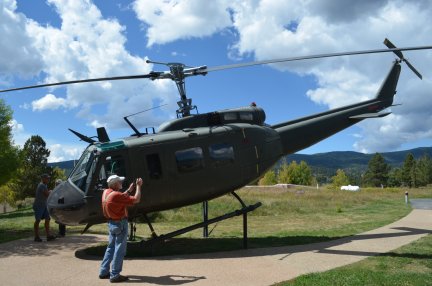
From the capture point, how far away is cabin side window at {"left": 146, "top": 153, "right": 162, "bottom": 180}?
1013 cm

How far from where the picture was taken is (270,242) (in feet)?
39.0

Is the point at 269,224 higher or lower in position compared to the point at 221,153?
lower

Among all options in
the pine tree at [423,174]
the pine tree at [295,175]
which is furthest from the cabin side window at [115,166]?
the pine tree at [423,174]

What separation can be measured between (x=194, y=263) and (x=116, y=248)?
213cm

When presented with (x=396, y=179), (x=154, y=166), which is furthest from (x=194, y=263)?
(x=396, y=179)

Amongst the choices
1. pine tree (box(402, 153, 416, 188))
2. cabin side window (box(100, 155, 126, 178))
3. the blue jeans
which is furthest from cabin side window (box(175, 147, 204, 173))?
pine tree (box(402, 153, 416, 188))

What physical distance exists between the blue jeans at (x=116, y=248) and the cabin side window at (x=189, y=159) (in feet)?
9.94

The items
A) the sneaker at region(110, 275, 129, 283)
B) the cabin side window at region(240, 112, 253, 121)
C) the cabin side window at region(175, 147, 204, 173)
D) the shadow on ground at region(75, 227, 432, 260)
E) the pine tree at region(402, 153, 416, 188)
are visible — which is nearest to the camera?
the sneaker at region(110, 275, 129, 283)

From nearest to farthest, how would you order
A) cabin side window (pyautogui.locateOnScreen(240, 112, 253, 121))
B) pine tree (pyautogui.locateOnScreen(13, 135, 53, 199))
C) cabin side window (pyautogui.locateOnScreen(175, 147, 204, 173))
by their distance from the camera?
cabin side window (pyautogui.locateOnScreen(175, 147, 204, 173)) < cabin side window (pyautogui.locateOnScreen(240, 112, 253, 121)) < pine tree (pyautogui.locateOnScreen(13, 135, 53, 199))

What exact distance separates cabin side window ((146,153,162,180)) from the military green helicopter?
0.03 m

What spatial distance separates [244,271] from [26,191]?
55287mm

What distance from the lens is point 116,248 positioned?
7.41 m

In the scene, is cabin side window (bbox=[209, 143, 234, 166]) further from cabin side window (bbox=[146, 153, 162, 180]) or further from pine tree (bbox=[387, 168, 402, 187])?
pine tree (bbox=[387, 168, 402, 187])

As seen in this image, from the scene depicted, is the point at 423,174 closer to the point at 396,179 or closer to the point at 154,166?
the point at 396,179
